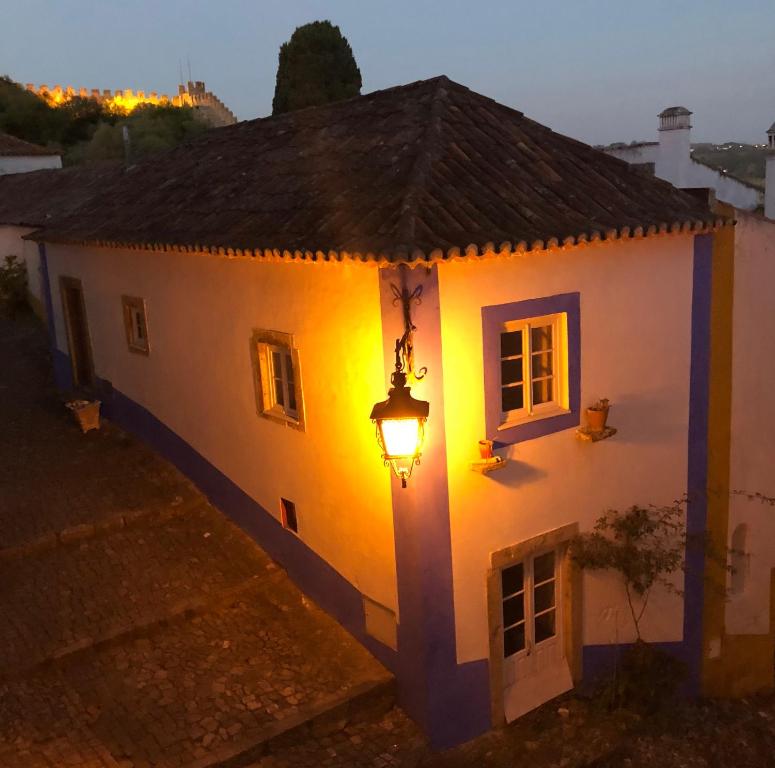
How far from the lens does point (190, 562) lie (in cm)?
945

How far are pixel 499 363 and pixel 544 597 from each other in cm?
257

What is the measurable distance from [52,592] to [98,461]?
3481mm

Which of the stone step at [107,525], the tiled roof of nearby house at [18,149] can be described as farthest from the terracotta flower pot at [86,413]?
the tiled roof of nearby house at [18,149]

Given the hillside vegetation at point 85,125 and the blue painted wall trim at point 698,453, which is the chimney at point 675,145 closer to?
the blue painted wall trim at point 698,453

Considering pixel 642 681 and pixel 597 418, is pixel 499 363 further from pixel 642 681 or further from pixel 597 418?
pixel 642 681

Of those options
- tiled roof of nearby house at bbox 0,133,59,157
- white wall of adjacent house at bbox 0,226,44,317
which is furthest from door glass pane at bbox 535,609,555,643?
tiled roof of nearby house at bbox 0,133,59,157

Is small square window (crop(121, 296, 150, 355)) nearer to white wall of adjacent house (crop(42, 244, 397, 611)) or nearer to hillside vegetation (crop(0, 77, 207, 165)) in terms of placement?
white wall of adjacent house (crop(42, 244, 397, 611))

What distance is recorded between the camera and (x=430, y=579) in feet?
23.2

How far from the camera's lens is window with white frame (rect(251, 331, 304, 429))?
834 cm

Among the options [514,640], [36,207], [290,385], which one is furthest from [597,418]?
[36,207]

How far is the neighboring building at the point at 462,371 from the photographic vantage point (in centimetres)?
695

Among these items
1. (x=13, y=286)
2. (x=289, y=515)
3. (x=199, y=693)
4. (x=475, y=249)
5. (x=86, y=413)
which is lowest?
(x=199, y=693)

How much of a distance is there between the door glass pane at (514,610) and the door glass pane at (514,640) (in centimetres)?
8

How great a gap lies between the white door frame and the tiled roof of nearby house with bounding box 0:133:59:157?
3008 centimetres
